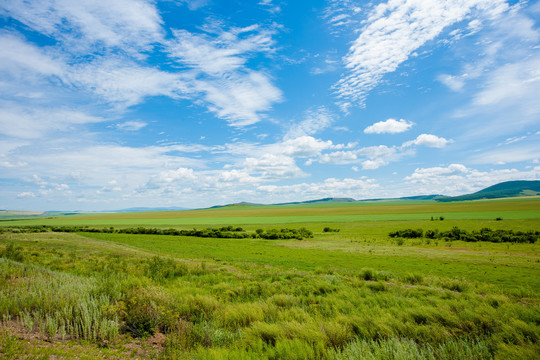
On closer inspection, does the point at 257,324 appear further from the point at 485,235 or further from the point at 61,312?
the point at 485,235

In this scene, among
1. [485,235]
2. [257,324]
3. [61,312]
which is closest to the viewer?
[61,312]

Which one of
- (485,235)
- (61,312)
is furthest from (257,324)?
(485,235)

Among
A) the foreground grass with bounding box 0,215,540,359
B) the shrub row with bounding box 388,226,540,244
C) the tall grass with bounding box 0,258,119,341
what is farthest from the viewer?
the shrub row with bounding box 388,226,540,244

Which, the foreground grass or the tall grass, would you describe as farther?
the tall grass

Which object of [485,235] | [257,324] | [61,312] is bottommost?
[485,235]

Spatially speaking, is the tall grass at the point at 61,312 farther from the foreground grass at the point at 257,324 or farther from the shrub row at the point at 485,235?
the shrub row at the point at 485,235

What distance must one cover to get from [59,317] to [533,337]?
434 inches

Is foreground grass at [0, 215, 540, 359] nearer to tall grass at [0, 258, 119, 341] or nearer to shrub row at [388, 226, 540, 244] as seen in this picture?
tall grass at [0, 258, 119, 341]

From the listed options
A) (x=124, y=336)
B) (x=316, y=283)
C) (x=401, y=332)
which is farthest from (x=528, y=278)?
(x=124, y=336)

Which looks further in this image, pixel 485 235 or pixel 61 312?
pixel 485 235

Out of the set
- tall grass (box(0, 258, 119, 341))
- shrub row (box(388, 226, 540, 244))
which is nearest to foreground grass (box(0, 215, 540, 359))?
tall grass (box(0, 258, 119, 341))

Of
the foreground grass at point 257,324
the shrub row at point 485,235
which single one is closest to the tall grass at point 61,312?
the foreground grass at point 257,324

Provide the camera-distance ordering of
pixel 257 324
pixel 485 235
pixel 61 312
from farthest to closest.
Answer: pixel 485 235
pixel 257 324
pixel 61 312

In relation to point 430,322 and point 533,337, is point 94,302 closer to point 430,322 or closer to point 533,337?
point 430,322
